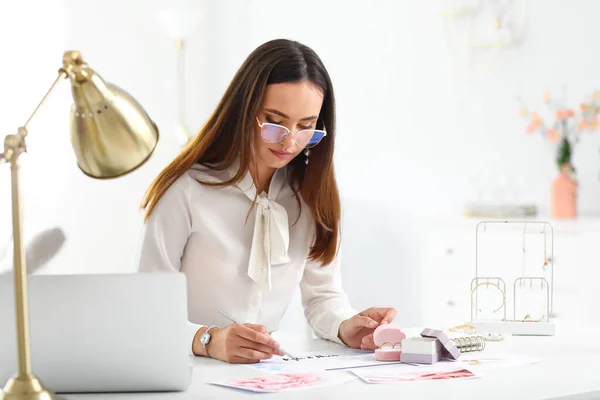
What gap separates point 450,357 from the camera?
64.5 inches

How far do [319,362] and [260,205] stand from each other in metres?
0.55

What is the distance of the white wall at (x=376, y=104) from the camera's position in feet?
12.5

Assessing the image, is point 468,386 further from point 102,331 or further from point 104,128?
point 104,128

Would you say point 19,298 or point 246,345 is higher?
point 19,298

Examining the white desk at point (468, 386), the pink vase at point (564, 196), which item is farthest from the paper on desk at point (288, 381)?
the pink vase at point (564, 196)

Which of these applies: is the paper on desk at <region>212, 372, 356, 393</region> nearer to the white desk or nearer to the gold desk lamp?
the white desk

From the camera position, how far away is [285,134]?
1.92 m

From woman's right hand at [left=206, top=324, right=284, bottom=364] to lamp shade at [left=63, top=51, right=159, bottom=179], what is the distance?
514 mm

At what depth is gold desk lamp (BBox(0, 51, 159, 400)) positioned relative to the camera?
3.75 feet

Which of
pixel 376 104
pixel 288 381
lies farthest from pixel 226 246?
pixel 376 104

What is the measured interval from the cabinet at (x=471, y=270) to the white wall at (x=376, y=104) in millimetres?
183

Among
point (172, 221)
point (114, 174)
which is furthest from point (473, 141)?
Result: point (114, 174)

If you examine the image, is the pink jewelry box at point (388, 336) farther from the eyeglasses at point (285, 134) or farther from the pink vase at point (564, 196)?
the pink vase at point (564, 196)

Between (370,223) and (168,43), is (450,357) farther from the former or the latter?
(168,43)
